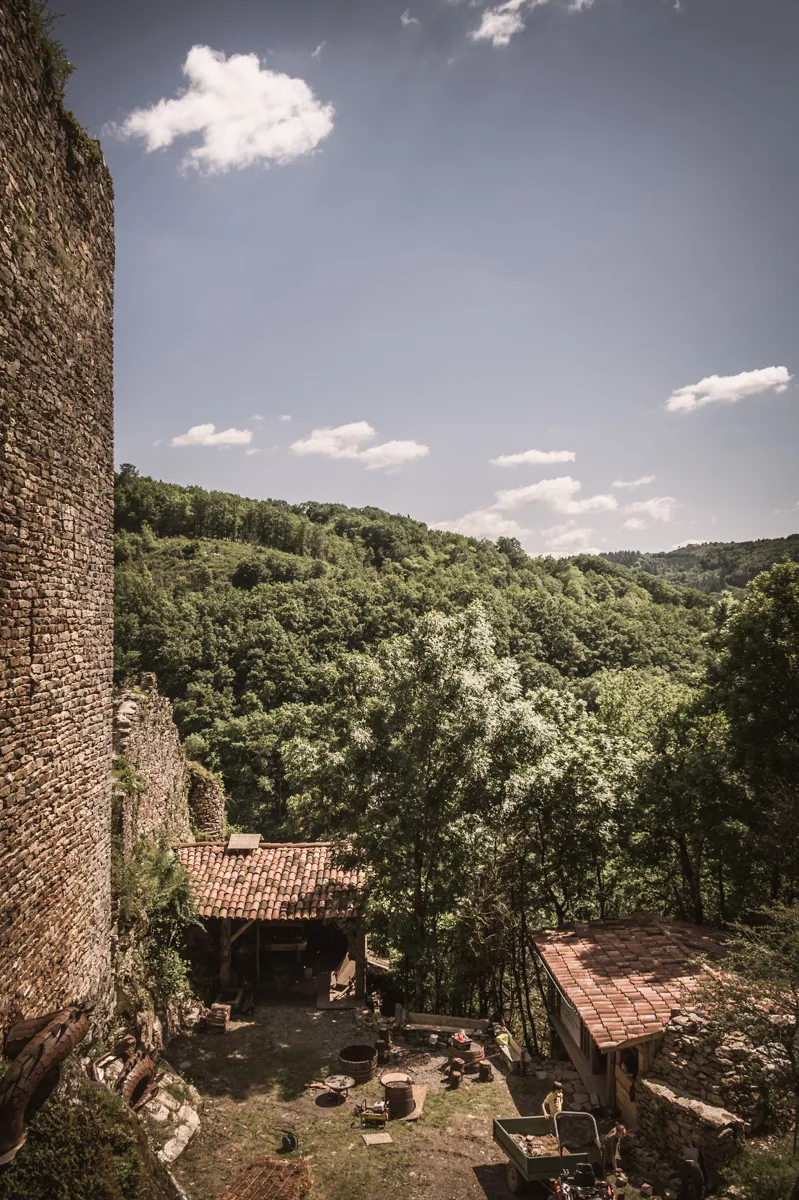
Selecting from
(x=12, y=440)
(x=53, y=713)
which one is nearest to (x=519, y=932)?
(x=53, y=713)

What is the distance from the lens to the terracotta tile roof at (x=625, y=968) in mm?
10961

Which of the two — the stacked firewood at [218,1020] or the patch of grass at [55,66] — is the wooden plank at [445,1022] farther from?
the patch of grass at [55,66]

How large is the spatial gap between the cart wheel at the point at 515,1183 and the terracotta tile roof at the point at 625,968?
2.09 metres

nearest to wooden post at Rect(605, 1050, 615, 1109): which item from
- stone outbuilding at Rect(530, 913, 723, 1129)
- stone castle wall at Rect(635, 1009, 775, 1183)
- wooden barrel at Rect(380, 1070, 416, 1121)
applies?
stone outbuilding at Rect(530, 913, 723, 1129)

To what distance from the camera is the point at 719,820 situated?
48.7 ft

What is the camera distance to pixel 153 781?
1479 centimetres

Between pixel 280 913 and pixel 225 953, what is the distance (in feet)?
5.79

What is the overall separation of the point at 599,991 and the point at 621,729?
9.88 meters

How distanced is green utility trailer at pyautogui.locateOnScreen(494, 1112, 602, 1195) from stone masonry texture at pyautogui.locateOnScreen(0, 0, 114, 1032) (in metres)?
5.92

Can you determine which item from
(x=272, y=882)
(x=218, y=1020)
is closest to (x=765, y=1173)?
(x=218, y=1020)

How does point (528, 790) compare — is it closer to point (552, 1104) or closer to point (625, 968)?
point (625, 968)

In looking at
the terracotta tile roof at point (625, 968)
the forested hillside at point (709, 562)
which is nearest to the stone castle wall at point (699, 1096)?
the terracotta tile roof at point (625, 968)

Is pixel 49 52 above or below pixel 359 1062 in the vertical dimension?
above

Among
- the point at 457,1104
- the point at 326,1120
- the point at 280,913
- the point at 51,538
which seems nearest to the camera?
the point at 51,538
